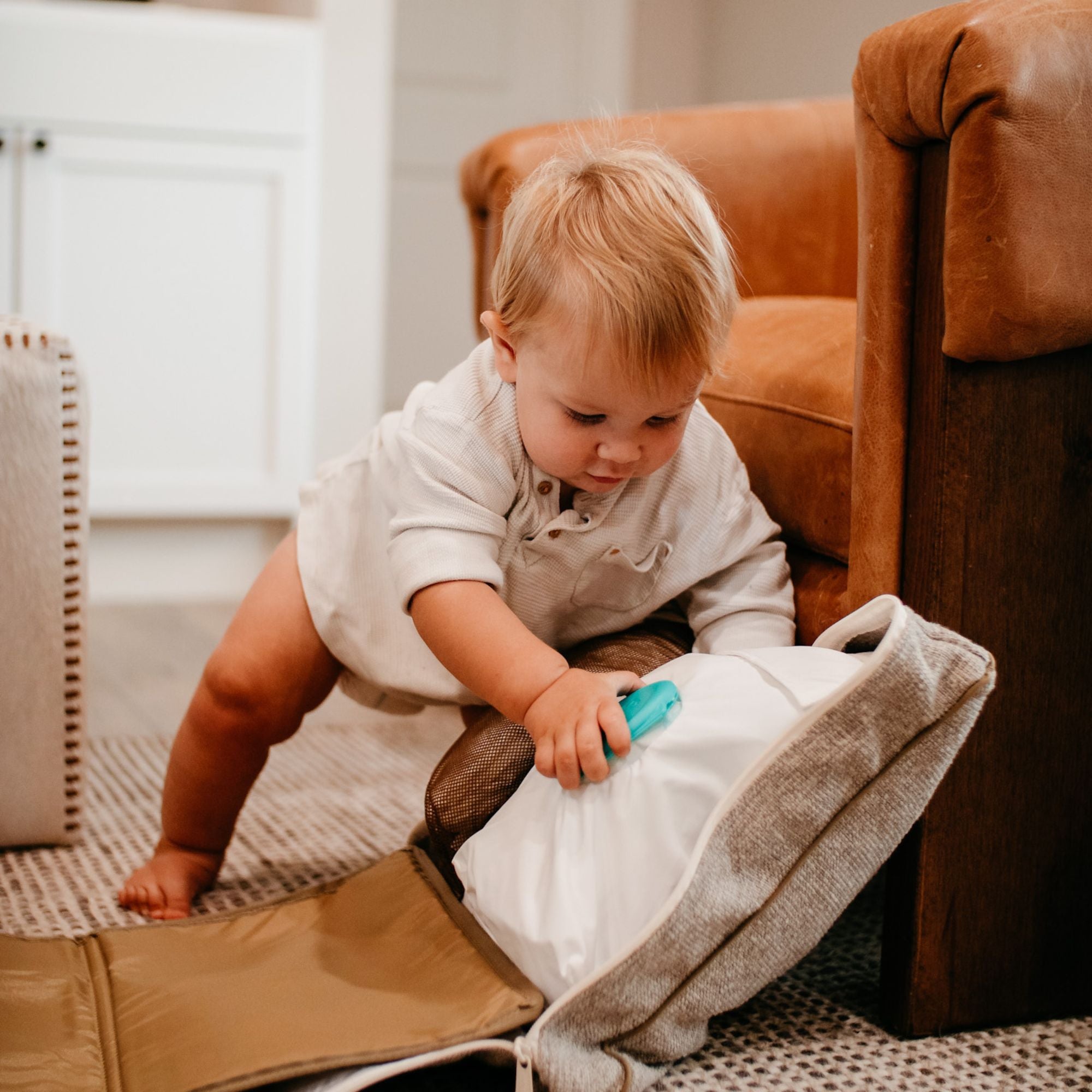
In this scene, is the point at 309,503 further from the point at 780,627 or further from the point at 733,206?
the point at 733,206

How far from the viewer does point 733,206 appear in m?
1.25

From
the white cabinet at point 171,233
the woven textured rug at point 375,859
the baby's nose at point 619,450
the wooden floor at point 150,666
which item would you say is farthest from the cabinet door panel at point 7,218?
the baby's nose at point 619,450

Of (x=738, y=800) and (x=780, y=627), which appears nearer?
(x=738, y=800)

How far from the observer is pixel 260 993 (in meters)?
0.68

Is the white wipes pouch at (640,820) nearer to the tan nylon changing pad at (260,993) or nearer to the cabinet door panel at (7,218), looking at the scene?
the tan nylon changing pad at (260,993)

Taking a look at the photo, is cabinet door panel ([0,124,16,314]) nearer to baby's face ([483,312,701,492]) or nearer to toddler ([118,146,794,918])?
toddler ([118,146,794,918])

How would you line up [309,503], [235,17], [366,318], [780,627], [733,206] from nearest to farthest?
[780,627], [309,503], [733,206], [235,17], [366,318]

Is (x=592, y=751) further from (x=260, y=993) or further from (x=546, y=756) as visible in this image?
(x=260, y=993)

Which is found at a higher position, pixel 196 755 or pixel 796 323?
pixel 796 323

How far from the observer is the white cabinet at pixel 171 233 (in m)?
1.98

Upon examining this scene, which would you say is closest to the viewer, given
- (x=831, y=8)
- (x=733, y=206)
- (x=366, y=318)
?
(x=733, y=206)

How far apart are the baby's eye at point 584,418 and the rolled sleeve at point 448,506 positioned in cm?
7

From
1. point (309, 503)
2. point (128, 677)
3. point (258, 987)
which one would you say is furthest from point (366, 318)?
point (258, 987)

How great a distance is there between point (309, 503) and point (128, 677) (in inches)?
30.7
